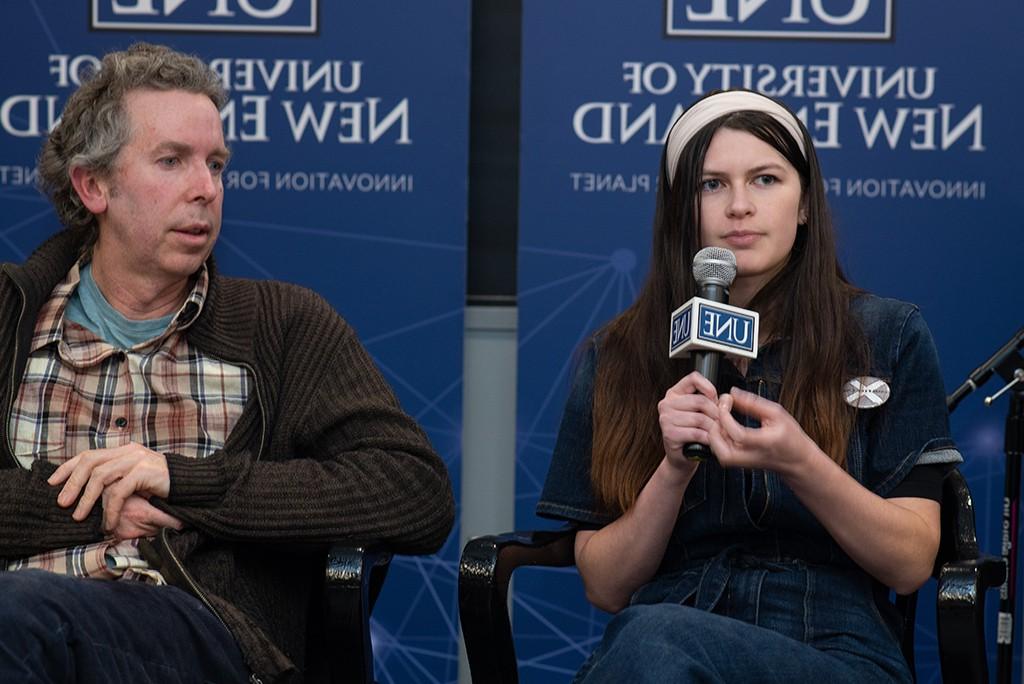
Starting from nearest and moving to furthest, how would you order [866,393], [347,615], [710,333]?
1. [710,333]
2. [347,615]
3. [866,393]

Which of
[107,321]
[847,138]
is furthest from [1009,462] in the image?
[107,321]

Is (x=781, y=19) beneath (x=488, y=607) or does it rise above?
above

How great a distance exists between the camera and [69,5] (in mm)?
3953

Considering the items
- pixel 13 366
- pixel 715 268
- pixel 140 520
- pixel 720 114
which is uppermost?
pixel 720 114

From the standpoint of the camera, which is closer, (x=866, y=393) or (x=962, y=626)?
(x=962, y=626)

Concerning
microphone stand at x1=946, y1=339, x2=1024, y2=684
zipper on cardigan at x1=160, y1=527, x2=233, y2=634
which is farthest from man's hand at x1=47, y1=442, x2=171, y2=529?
microphone stand at x1=946, y1=339, x2=1024, y2=684

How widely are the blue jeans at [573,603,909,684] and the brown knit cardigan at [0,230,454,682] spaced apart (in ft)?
1.91

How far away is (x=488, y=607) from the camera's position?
247 cm

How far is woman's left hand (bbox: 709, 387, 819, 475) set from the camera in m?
2.15

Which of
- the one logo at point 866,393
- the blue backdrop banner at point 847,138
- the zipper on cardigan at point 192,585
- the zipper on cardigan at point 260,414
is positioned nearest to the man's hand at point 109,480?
the zipper on cardigan at point 192,585

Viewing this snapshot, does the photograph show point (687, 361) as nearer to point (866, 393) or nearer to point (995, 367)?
point (866, 393)

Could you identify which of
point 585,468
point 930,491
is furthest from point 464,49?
point 930,491

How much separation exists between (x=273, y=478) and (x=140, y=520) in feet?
0.78

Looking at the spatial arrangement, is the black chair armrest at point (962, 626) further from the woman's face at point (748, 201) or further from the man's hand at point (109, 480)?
the man's hand at point (109, 480)
